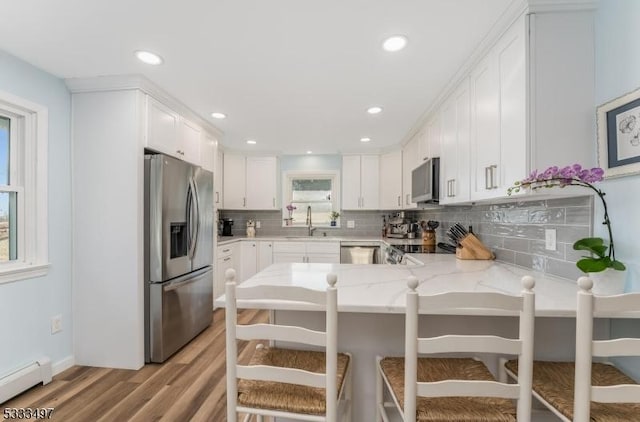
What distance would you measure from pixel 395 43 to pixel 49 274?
2962 mm

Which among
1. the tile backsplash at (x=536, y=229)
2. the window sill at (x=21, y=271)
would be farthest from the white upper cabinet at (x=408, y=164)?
the window sill at (x=21, y=271)

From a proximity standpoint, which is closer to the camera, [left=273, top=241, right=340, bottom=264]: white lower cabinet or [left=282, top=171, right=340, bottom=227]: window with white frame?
[left=273, top=241, right=340, bottom=264]: white lower cabinet

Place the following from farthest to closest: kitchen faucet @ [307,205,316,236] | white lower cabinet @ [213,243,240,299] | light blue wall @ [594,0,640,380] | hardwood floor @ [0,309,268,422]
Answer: kitchen faucet @ [307,205,316,236], white lower cabinet @ [213,243,240,299], hardwood floor @ [0,309,268,422], light blue wall @ [594,0,640,380]

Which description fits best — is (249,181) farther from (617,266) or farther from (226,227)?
(617,266)

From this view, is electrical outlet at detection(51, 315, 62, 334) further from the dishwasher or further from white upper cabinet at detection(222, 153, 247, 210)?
the dishwasher

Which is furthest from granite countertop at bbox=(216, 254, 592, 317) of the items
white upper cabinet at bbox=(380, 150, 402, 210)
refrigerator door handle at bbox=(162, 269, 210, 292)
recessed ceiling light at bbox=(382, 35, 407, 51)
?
white upper cabinet at bbox=(380, 150, 402, 210)

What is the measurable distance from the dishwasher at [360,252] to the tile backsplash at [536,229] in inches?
66.8

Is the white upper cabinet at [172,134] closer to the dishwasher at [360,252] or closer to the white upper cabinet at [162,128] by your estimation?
the white upper cabinet at [162,128]

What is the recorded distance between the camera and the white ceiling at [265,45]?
1.53 metres

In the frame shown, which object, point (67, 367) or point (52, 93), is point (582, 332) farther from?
point (52, 93)

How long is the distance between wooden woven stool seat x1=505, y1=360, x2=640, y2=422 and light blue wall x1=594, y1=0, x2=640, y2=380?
0.64 feet

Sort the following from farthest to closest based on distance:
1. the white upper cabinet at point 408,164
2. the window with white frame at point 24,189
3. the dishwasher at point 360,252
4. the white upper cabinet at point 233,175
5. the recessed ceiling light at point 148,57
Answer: the white upper cabinet at point 233,175, the dishwasher at point 360,252, the white upper cabinet at point 408,164, the window with white frame at point 24,189, the recessed ceiling light at point 148,57

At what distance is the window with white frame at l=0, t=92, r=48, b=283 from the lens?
6.84 ft

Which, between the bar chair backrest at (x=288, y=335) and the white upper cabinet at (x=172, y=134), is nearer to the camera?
the bar chair backrest at (x=288, y=335)
